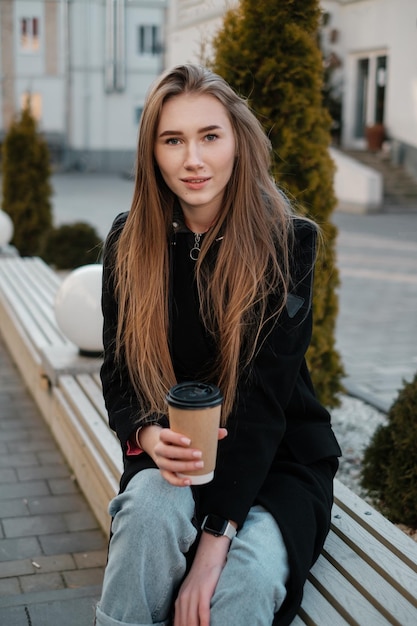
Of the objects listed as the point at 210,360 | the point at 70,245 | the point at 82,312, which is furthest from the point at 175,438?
the point at 70,245

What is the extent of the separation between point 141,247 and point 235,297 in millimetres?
319

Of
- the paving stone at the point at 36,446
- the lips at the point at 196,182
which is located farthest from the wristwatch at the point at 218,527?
the paving stone at the point at 36,446

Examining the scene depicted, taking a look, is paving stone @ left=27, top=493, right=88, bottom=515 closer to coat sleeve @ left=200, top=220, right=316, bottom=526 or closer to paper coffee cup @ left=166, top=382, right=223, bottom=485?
coat sleeve @ left=200, top=220, right=316, bottom=526

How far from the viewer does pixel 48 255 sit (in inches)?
377

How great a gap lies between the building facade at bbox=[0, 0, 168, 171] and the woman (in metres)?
32.5

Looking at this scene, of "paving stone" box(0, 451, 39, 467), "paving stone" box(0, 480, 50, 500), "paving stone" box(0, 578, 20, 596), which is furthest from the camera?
"paving stone" box(0, 451, 39, 467)

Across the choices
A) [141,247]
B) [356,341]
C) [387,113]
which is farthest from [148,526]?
[387,113]

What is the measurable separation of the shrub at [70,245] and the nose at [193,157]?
23.2 ft

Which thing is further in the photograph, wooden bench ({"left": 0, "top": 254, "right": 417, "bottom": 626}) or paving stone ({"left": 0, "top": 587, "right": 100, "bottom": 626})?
paving stone ({"left": 0, "top": 587, "right": 100, "bottom": 626})

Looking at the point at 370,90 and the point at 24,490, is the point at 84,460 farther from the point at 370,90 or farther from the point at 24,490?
the point at 370,90

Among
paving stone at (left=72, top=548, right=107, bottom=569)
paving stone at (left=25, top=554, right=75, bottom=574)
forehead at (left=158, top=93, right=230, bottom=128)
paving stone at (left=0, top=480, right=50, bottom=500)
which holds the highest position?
forehead at (left=158, top=93, right=230, bottom=128)

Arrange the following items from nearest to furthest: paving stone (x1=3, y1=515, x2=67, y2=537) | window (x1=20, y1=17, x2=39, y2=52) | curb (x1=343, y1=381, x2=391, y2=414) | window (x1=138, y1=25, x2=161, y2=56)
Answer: paving stone (x1=3, y1=515, x2=67, y2=537), curb (x1=343, y1=381, x2=391, y2=414), window (x1=138, y1=25, x2=161, y2=56), window (x1=20, y1=17, x2=39, y2=52)

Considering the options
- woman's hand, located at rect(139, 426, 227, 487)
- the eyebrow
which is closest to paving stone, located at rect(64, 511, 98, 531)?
woman's hand, located at rect(139, 426, 227, 487)

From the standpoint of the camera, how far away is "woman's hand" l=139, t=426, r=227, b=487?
1.96 metres
